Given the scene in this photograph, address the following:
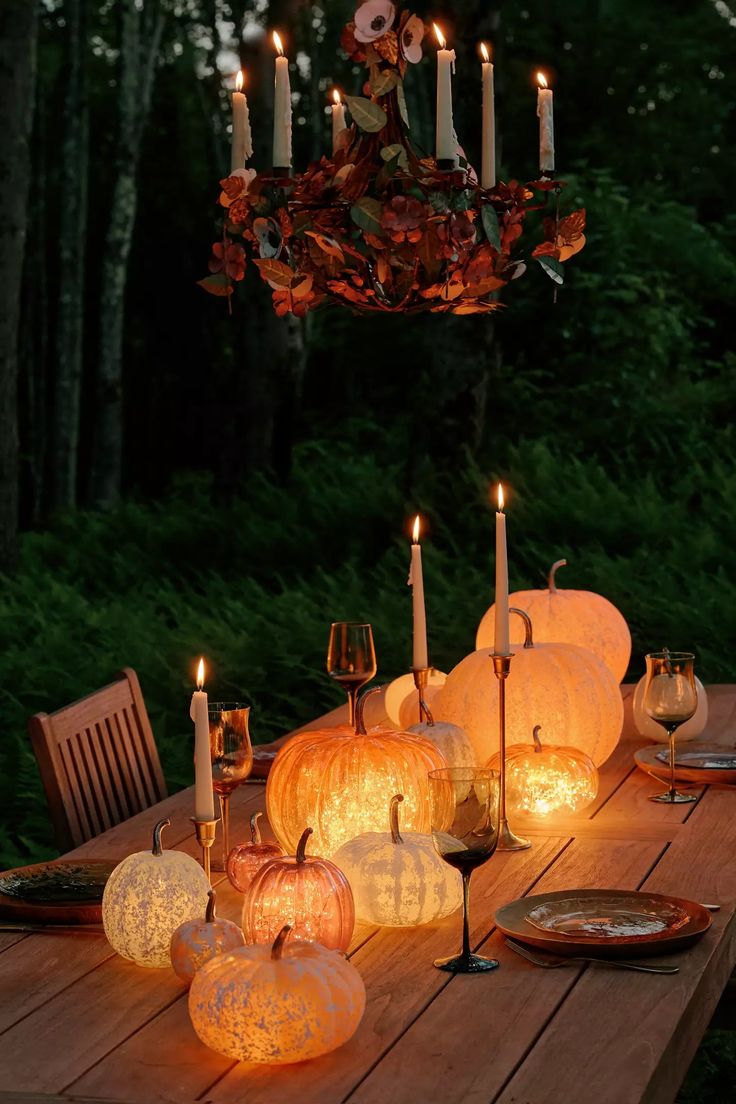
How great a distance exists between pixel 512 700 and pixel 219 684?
10.8 ft

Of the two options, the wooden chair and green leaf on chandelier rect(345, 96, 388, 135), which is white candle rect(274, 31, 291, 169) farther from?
the wooden chair

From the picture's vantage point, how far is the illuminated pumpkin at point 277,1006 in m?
1.81

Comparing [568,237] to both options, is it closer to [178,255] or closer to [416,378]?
[416,378]

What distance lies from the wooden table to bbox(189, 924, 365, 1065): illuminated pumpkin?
3 centimetres

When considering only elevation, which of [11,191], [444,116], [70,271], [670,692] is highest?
[11,191]

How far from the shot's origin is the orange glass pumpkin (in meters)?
2.42

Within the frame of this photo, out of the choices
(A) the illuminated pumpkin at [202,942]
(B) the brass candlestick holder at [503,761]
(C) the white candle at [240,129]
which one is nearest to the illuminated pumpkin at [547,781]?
(B) the brass candlestick holder at [503,761]

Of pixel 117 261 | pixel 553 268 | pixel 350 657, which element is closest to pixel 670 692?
pixel 350 657

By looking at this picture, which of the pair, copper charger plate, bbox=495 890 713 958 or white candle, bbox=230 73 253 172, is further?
white candle, bbox=230 73 253 172

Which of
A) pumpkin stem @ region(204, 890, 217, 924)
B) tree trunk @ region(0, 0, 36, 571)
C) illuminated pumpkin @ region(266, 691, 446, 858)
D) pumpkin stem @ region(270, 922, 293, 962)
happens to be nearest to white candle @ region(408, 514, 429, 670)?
illuminated pumpkin @ region(266, 691, 446, 858)

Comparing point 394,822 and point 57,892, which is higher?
point 394,822

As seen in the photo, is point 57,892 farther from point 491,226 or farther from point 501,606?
point 491,226

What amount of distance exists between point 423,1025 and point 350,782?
65cm

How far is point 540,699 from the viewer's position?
3162 mm
